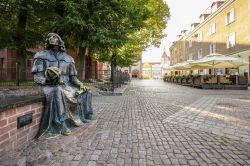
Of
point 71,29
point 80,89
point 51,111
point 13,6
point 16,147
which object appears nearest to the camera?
point 16,147

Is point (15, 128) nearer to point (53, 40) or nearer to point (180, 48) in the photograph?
point (53, 40)

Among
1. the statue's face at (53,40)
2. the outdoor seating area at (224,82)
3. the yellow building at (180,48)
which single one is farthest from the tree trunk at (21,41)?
the yellow building at (180,48)

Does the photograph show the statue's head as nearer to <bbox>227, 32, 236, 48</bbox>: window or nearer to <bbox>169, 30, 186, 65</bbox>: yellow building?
<bbox>227, 32, 236, 48</bbox>: window

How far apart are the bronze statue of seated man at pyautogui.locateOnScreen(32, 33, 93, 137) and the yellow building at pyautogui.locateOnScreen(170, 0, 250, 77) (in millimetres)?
21282

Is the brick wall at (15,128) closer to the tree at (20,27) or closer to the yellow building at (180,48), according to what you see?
the tree at (20,27)

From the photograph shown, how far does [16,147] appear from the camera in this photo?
3.04 m

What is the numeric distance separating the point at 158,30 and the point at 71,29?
14.8m

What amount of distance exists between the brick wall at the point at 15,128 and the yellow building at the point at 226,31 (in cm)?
2253

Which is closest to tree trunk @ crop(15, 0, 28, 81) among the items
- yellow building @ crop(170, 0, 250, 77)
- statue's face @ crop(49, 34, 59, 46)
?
statue's face @ crop(49, 34, 59, 46)

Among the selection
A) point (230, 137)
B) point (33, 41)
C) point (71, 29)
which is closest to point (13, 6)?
point (33, 41)

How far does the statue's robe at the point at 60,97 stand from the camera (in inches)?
147

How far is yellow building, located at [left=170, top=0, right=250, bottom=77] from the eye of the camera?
21.3 meters

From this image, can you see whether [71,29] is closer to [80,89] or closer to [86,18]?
[86,18]

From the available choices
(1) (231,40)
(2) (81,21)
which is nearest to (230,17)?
(1) (231,40)
